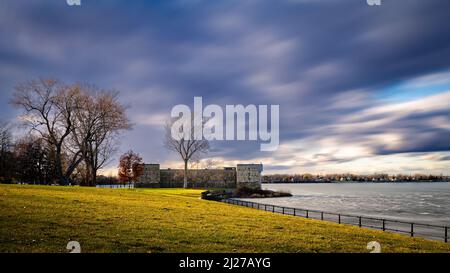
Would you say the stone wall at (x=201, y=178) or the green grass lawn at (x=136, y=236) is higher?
the green grass lawn at (x=136, y=236)

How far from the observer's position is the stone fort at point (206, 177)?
344 feet

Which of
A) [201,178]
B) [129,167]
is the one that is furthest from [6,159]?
[201,178]

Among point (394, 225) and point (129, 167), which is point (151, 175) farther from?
point (394, 225)

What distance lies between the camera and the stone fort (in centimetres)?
10488

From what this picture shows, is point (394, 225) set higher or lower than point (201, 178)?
lower

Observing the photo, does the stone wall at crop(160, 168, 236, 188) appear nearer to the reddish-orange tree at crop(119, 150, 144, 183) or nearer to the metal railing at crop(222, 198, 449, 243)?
the reddish-orange tree at crop(119, 150, 144, 183)

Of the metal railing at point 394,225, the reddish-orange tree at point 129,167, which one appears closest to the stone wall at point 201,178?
the reddish-orange tree at point 129,167

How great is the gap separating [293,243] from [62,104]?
42794mm

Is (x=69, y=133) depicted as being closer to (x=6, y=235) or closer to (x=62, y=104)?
(x=62, y=104)

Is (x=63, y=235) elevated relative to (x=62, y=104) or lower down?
lower down

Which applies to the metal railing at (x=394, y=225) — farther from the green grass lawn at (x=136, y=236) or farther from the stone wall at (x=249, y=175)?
the stone wall at (x=249, y=175)

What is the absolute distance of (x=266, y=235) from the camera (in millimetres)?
15969

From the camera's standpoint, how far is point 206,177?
108 metres
